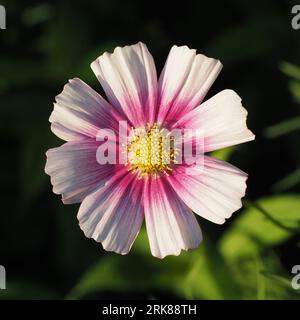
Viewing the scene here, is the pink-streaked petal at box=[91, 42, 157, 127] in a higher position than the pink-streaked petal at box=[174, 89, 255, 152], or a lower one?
higher

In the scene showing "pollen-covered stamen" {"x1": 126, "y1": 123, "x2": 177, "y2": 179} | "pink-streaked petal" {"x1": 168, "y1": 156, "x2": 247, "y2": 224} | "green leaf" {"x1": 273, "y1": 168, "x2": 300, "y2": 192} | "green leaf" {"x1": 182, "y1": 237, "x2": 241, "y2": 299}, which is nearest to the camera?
"pink-streaked petal" {"x1": 168, "y1": 156, "x2": 247, "y2": 224}

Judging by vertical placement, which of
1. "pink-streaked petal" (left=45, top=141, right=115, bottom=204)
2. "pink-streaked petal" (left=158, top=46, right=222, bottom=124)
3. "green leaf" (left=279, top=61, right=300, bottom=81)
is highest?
"green leaf" (left=279, top=61, right=300, bottom=81)

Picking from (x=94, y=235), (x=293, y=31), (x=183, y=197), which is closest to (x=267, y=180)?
(x=293, y=31)

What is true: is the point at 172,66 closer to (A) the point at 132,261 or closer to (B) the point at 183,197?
(B) the point at 183,197

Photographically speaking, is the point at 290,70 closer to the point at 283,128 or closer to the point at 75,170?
Answer: the point at 283,128

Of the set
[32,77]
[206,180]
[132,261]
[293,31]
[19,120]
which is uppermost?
[293,31]

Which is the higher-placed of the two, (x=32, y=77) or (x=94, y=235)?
(x=32, y=77)

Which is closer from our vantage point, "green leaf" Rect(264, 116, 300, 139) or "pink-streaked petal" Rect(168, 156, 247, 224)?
"pink-streaked petal" Rect(168, 156, 247, 224)

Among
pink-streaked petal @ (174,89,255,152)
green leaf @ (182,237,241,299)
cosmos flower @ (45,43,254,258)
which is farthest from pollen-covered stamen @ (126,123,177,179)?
green leaf @ (182,237,241,299)

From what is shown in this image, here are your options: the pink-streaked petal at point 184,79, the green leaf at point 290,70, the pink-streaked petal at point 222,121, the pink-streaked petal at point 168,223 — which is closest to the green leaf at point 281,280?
the pink-streaked petal at point 168,223

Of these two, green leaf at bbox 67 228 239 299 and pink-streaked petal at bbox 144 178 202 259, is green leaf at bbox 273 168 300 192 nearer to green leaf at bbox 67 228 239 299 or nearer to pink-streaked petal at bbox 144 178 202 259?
green leaf at bbox 67 228 239 299
